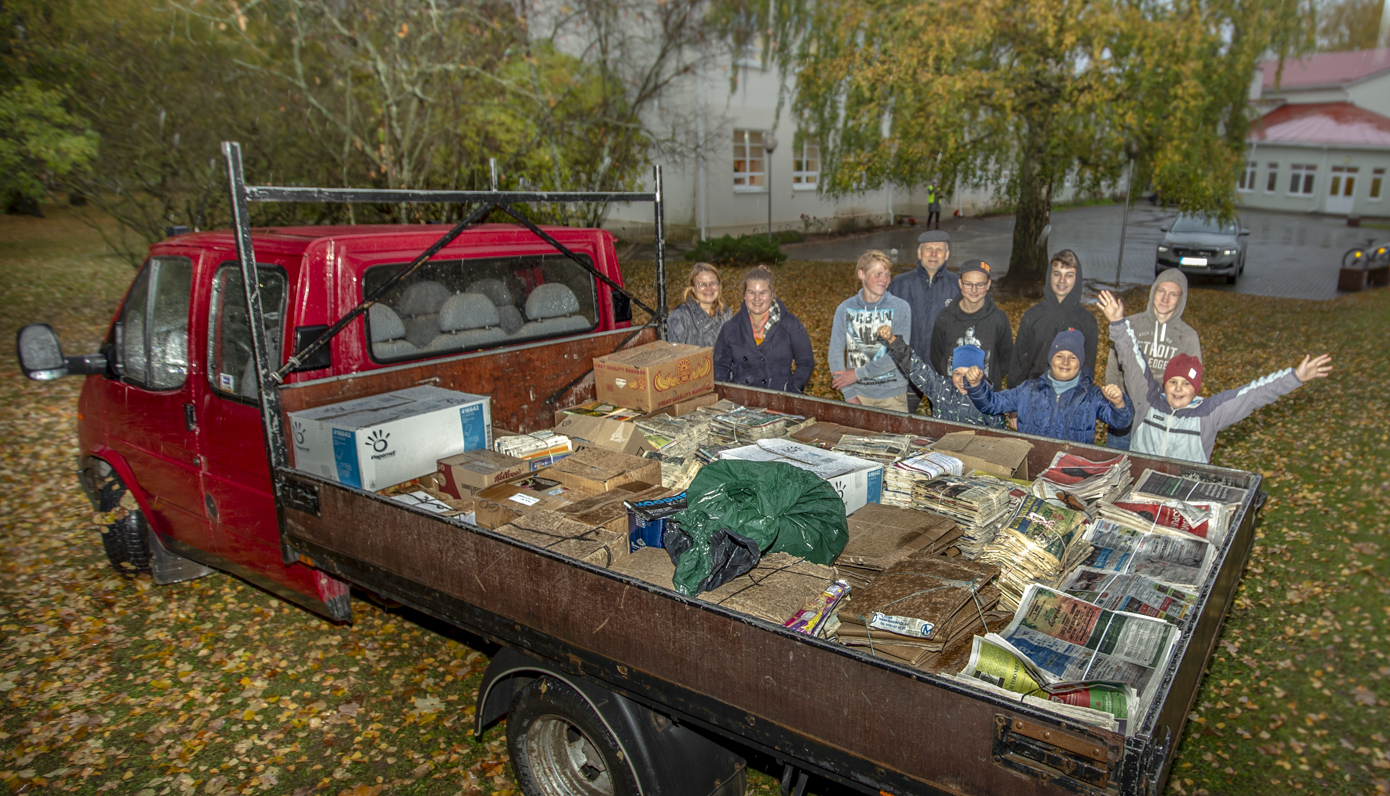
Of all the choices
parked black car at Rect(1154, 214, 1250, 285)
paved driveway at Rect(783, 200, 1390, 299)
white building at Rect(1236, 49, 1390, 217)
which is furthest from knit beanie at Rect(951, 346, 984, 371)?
white building at Rect(1236, 49, 1390, 217)

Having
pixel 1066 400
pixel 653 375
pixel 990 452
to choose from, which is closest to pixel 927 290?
pixel 1066 400

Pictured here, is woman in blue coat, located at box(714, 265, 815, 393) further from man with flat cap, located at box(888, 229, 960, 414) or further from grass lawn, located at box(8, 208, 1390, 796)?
grass lawn, located at box(8, 208, 1390, 796)

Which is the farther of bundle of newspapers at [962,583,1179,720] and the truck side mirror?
the truck side mirror

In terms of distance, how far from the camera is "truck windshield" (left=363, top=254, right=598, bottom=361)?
4.36 meters

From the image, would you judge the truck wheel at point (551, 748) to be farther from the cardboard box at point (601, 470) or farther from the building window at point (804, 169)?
the building window at point (804, 169)

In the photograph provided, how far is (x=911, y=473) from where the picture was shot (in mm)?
3842

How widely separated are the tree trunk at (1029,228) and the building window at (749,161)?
1144cm

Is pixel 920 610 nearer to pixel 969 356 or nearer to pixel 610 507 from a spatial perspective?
pixel 610 507

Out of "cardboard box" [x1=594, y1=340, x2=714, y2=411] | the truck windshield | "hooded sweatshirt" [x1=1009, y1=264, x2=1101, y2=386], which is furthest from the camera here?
"hooded sweatshirt" [x1=1009, y1=264, x2=1101, y2=386]

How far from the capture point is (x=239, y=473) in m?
4.18

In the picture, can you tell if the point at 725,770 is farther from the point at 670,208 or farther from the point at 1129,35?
the point at 670,208

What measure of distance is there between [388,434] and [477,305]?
3.94 feet

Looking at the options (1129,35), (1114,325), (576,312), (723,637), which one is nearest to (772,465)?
(723,637)

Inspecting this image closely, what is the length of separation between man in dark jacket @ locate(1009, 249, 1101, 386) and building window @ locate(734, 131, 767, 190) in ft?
70.3
